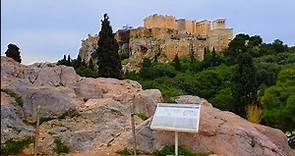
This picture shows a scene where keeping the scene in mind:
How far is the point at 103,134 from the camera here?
10977 millimetres

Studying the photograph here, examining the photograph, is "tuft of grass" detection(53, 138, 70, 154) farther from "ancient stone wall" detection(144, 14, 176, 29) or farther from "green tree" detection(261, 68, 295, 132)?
"ancient stone wall" detection(144, 14, 176, 29)

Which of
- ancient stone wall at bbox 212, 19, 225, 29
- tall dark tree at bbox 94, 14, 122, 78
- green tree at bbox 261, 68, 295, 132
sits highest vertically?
ancient stone wall at bbox 212, 19, 225, 29

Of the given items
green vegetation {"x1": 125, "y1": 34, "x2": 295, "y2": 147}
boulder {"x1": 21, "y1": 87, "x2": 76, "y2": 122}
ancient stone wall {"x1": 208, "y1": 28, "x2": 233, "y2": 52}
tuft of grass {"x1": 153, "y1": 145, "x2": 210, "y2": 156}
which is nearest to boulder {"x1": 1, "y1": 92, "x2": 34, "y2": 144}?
boulder {"x1": 21, "y1": 87, "x2": 76, "y2": 122}

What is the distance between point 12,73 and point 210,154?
5.23m

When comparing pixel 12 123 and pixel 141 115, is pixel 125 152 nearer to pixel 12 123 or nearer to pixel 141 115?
pixel 12 123

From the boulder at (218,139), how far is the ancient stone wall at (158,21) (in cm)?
7104

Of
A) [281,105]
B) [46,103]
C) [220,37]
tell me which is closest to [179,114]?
[46,103]

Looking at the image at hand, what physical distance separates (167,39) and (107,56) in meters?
55.4

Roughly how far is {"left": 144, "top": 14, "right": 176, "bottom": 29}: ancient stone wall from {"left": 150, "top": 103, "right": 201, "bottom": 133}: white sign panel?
239 feet

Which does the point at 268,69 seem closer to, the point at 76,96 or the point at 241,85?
the point at 241,85

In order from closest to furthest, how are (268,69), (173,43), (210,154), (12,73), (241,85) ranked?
(210,154) < (12,73) < (241,85) < (268,69) < (173,43)

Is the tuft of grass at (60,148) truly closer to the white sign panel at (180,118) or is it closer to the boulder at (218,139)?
the boulder at (218,139)

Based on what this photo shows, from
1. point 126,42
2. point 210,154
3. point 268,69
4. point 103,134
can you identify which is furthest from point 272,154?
point 126,42

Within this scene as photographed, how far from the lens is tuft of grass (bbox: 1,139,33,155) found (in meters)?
9.69
